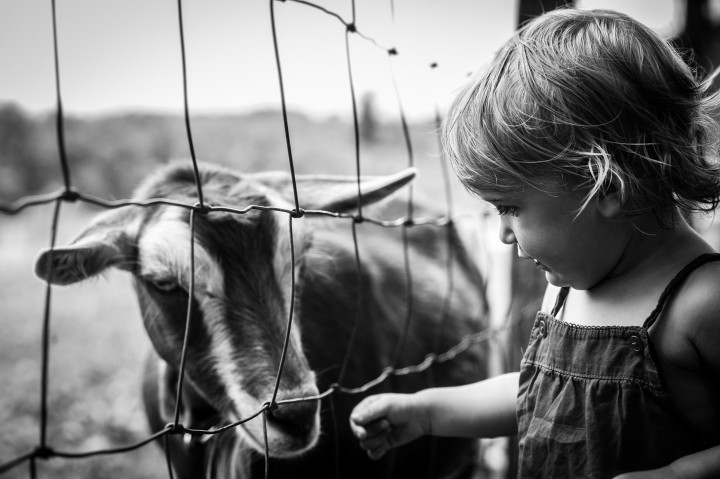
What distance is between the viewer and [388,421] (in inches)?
61.9

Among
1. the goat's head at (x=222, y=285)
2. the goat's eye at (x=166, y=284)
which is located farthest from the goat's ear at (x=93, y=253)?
the goat's eye at (x=166, y=284)

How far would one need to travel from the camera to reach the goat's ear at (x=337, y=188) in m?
2.03

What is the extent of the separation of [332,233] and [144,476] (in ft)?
6.72

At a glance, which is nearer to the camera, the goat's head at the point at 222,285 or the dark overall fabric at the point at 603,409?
the dark overall fabric at the point at 603,409

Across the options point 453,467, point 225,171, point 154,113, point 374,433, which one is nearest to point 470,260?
point 453,467

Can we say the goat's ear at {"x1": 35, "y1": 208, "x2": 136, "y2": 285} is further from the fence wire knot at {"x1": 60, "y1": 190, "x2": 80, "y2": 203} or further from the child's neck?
the child's neck

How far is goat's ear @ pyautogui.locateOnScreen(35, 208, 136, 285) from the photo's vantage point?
1754mm

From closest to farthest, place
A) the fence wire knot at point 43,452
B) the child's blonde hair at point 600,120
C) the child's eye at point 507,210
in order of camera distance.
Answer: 1. the fence wire knot at point 43,452
2. the child's blonde hair at point 600,120
3. the child's eye at point 507,210

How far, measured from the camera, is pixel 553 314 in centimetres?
151

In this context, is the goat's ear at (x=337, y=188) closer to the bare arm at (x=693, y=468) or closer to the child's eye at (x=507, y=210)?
the child's eye at (x=507, y=210)

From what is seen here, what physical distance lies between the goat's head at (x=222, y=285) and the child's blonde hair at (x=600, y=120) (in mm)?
722

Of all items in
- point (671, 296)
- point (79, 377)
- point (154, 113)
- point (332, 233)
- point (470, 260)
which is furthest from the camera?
point (154, 113)

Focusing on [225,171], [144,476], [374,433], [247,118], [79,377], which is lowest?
[144,476]

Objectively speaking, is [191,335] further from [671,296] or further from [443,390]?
[671,296]
